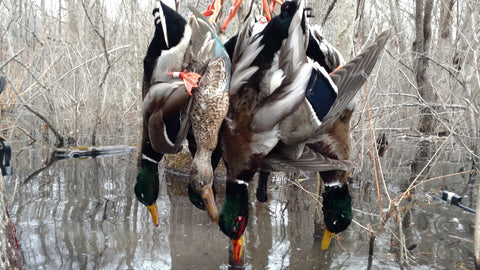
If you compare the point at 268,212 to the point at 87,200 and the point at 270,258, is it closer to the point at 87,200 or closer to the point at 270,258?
the point at 270,258

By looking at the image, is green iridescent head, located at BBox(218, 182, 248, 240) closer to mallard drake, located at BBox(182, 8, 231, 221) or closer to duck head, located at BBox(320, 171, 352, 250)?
mallard drake, located at BBox(182, 8, 231, 221)

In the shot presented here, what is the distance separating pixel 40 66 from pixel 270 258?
22.1ft

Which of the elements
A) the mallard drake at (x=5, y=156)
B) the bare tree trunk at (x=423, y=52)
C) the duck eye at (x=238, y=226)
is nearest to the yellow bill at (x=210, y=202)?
the duck eye at (x=238, y=226)

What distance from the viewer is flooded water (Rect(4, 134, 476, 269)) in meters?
3.33

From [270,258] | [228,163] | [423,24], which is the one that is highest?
[423,24]

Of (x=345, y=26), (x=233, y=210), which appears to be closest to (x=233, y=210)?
(x=233, y=210)

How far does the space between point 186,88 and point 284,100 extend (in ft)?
1.34

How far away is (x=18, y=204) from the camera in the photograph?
15.3 ft

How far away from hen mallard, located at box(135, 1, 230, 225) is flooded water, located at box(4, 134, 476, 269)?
5.44ft

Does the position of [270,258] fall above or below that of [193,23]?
below

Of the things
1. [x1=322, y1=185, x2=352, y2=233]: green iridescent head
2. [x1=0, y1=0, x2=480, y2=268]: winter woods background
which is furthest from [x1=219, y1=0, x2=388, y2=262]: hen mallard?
[x1=0, y1=0, x2=480, y2=268]: winter woods background

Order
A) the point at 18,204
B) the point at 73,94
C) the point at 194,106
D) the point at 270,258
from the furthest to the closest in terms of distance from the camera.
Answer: the point at 73,94, the point at 18,204, the point at 270,258, the point at 194,106

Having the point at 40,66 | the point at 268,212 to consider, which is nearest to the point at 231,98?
the point at 268,212

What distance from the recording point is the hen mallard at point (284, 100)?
1748mm
